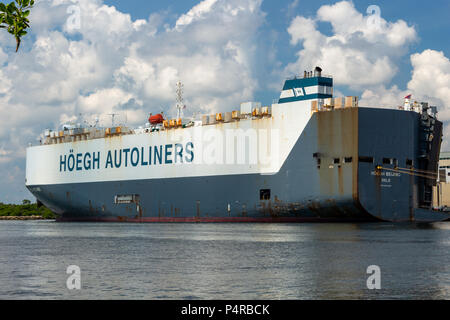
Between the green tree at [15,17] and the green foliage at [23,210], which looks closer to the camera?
the green tree at [15,17]

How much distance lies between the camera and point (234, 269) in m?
21.8

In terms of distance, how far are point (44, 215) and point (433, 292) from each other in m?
106

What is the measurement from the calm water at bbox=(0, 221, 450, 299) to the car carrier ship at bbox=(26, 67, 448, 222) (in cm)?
1887

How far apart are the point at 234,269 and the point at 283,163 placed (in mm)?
34811

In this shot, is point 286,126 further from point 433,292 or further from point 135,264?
point 433,292

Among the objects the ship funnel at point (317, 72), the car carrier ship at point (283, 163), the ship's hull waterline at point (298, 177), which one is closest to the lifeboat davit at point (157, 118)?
the car carrier ship at point (283, 163)

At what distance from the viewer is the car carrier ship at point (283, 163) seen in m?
53.0

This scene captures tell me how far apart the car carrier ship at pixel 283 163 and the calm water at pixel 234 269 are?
61.9 ft

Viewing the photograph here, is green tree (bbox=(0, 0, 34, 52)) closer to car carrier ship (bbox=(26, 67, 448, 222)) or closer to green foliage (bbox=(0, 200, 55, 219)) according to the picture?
car carrier ship (bbox=(26, 67, 448, 222))

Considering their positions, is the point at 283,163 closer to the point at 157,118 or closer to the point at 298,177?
the point at 298,177

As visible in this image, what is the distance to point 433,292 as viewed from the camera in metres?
16.5

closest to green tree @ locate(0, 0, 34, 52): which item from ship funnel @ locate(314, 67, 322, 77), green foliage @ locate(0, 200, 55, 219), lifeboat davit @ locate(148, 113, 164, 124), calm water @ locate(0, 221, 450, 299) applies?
calm water @ locate(0, 221, 450, 299)

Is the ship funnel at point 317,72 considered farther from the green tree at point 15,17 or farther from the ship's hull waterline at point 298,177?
the green tree at point 15,17

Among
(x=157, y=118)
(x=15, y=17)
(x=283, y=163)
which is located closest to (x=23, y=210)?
(x=157, y=118)
